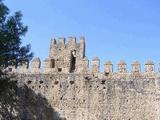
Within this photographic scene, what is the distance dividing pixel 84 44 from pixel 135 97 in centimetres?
443

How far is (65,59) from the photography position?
23.9 metres

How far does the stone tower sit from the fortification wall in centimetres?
66

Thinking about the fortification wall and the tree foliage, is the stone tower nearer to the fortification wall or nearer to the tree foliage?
the fortification wall

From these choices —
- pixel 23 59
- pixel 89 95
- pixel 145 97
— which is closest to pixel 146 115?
pixel 145 97

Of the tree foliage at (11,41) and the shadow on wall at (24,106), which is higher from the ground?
the tree foliage at (11,41)

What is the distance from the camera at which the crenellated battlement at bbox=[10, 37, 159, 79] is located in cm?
2202

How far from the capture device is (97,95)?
22031 mm

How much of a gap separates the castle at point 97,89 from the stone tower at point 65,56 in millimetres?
66

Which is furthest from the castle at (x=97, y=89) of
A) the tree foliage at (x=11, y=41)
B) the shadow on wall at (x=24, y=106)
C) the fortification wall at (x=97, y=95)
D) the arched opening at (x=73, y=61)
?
the tree foliage at (x=11, y=41)

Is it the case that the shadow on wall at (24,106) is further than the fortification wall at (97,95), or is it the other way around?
the shadow on wall at (24,106)

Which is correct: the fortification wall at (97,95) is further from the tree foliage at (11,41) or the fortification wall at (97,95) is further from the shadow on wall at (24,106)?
the tree foliage at (11,41)

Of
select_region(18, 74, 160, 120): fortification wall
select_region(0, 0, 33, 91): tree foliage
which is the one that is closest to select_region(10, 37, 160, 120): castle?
select_region(18, 74, 160, 120): fortification wall

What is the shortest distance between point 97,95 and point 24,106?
11.0 feet

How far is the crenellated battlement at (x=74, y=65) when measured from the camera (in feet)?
72.2
